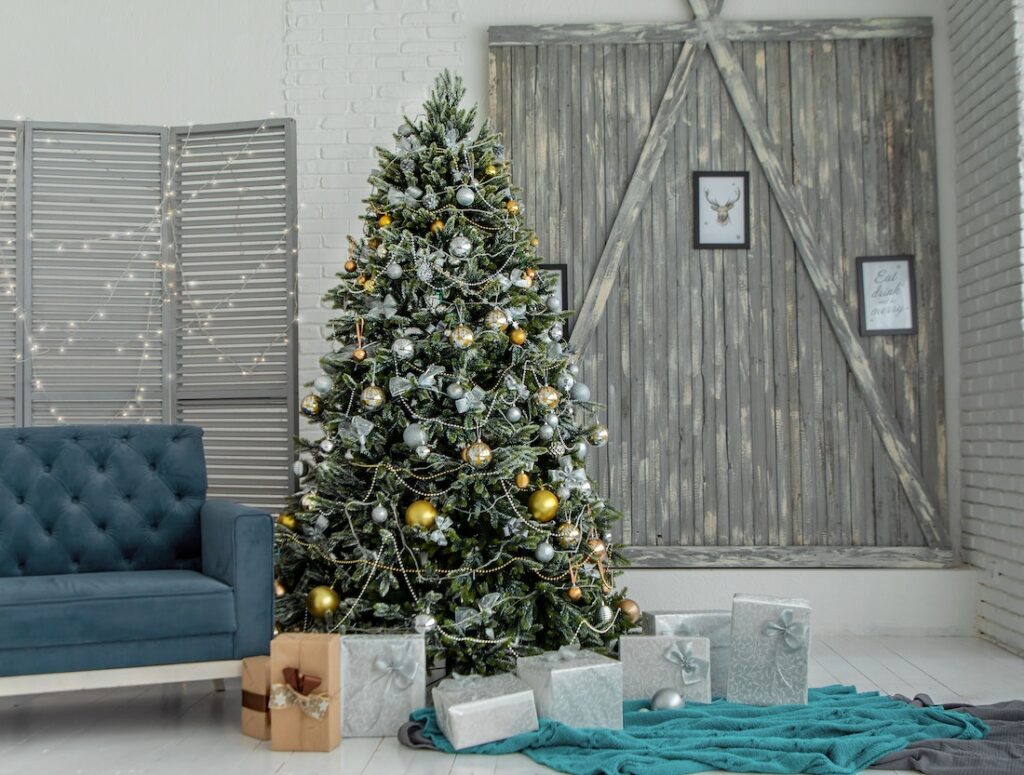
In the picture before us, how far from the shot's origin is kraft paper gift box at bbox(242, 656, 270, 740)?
9.12 ft

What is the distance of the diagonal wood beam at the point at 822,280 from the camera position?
445 centimetres

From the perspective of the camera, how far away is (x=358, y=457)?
→ 3.40 meters

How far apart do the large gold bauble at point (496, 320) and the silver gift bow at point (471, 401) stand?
0.75ft

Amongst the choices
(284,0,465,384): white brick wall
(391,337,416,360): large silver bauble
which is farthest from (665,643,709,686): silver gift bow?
(284,0,465,384): white brick wall

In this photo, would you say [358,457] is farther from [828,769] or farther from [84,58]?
[84,58]

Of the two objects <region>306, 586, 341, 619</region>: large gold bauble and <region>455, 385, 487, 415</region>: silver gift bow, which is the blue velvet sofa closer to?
<region>306, 586, 341, 619</region>: large gold bauble

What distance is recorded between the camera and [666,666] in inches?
124

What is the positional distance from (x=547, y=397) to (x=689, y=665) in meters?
1.03

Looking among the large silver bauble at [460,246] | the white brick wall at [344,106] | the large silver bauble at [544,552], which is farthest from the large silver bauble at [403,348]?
the white brick wall at [344,106]

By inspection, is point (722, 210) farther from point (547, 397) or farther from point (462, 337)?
point (462, 337)

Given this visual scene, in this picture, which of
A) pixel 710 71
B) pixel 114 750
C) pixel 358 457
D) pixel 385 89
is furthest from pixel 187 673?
pixel 710 71

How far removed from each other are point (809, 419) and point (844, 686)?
1.52 meters

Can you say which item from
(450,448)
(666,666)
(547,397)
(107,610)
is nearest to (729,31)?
(547,397)

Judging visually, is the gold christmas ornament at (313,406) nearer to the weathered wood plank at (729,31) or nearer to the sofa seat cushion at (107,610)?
the sofa seat cushion at (107,610)
